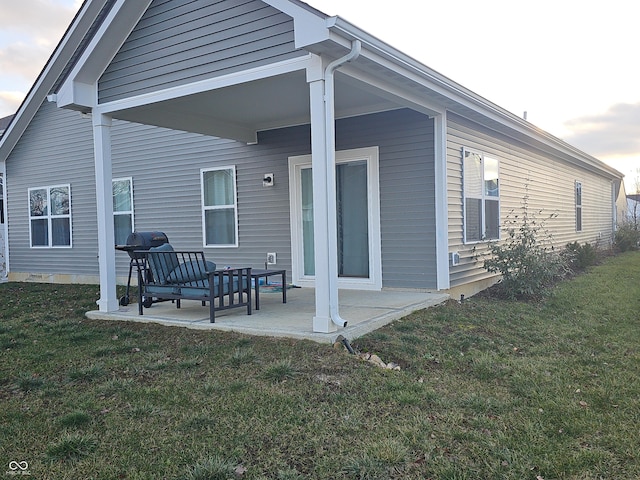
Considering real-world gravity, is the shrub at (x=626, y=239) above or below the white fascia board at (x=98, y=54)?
below

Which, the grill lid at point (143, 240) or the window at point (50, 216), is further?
the window at point (50, 216)

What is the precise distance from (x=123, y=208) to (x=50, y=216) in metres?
2.36

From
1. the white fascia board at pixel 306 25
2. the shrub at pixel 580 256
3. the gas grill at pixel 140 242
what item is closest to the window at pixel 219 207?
the gas grill at pixel 140 242

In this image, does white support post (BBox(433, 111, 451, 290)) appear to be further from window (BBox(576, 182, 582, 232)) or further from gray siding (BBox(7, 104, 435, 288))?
window (BBox(576, 182, 582, 232))

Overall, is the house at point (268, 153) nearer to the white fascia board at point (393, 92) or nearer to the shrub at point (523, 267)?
the white fascia board at point (393, 92)

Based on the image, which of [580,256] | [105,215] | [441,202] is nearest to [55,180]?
[105,215]

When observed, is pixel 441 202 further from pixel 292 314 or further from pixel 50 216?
pixel 50 216

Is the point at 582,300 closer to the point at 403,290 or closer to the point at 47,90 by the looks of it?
the point at 403,290

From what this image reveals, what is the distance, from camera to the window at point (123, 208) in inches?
429

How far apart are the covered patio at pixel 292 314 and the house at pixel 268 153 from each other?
0.26m

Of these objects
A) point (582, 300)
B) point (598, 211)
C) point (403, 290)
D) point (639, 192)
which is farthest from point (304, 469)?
point (639, 192)

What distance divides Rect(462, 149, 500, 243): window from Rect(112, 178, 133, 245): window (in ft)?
22.2

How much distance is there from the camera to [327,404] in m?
3.46

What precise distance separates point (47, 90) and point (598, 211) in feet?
54.7
